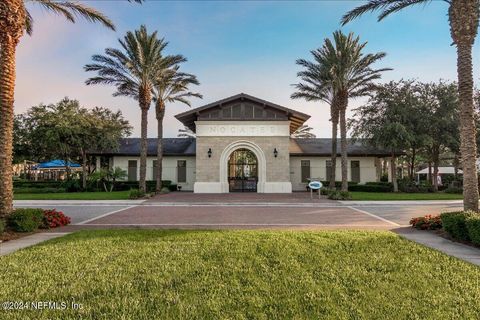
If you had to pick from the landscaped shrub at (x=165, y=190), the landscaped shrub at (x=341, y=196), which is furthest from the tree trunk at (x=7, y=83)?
the landscaped shrub at (x=165, y=190)

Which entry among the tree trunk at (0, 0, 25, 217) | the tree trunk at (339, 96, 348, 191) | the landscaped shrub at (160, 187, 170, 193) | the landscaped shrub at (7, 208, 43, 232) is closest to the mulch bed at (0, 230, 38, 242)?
the landscaped shrub at (7, 208, 43, 232)

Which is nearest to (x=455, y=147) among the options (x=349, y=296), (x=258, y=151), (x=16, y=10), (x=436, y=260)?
(x=258, y=151)

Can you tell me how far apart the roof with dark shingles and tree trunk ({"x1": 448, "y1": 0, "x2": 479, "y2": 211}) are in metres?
21.1

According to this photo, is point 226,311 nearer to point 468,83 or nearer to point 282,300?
point 282,300

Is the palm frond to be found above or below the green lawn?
above

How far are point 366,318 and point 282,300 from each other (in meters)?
1.02

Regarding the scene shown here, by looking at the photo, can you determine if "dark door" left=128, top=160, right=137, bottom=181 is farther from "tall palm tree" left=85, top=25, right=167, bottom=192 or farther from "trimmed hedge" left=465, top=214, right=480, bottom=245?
"trimmed hedge" left=465, top=214, right=480, bottom=245

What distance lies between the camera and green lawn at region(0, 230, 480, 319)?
3.77 meters

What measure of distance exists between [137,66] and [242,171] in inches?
482

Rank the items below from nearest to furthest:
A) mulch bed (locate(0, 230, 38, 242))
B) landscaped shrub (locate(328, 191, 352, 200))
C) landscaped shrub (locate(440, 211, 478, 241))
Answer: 1. landscaped shrub (locate(440, 211, 478, 241))
2. mulch bed (locate(0, 230, 38, 242))
3. landscaped shrub (locate(328, 191, 352, 200))

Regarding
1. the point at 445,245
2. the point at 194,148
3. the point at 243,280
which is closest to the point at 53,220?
the point at 243,280

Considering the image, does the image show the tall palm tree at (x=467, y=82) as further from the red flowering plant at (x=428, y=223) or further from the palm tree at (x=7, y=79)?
the palm tree at (x=7, y=79)

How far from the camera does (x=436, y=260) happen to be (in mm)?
5918

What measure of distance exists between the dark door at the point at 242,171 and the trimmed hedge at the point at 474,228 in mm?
20407
